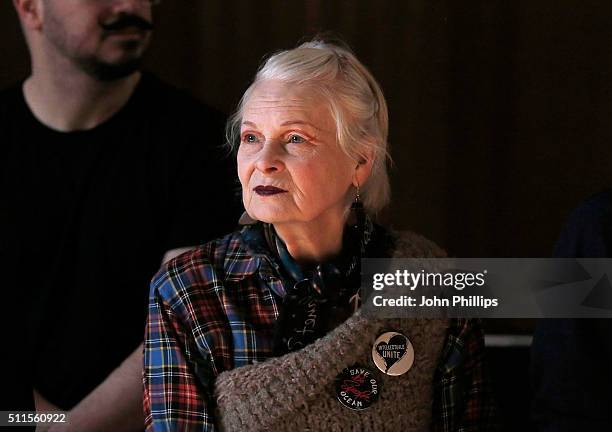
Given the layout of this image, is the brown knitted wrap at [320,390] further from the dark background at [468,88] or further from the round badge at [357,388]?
the dark background at [468,88]

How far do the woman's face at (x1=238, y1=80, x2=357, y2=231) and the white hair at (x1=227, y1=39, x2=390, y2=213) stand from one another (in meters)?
0.02

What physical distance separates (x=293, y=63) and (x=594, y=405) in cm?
82

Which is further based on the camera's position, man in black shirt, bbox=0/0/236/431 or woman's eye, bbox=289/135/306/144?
man in black shirt, bbox=0/0/236/431

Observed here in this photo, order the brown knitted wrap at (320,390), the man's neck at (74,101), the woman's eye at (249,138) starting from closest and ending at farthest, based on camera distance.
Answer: the brown knitted wrap at (320,390) → the woman's eye at (249,138) → the man's neck at (74,101)

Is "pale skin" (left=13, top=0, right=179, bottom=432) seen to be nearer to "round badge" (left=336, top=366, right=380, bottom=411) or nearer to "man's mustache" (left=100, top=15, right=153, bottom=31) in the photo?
"man's mustache" (left=100, top=15, right=153, bottom=31)

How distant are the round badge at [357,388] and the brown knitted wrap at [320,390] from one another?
0.03ft

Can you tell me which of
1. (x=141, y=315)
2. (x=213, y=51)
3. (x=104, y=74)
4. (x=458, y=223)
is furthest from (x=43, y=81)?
(x=458, y=223)

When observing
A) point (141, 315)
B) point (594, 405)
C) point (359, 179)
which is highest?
point (359, 179)

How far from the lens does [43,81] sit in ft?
6.45

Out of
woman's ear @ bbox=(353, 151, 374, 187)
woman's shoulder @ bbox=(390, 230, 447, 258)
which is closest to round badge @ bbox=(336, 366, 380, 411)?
woman's shoulder @ bbox=(390, 230, 447, 258)

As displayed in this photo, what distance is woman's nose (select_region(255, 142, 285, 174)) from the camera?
149 centimetres

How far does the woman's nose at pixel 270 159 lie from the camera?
1494 millimetres

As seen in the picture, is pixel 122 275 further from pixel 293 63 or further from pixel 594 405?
pixel 594 405

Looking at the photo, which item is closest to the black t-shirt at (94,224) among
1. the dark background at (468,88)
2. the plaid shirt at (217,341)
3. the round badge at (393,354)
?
the dark background at (468,88)
